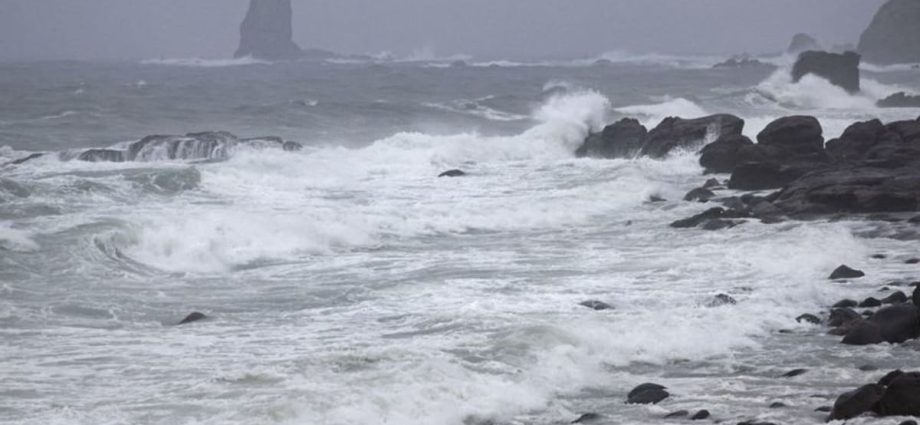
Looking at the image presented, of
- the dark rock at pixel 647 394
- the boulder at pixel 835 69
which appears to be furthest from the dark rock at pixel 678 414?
the boulder at pixel 835 69

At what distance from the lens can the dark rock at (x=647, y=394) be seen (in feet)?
39.0

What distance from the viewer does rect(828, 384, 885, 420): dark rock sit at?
10.6m

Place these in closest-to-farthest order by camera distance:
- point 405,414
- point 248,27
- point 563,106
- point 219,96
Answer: point 405,414
point 563,106
point 219,96
point 248,27

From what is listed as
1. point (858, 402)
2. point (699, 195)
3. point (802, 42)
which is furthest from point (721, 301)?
point (802, 42)

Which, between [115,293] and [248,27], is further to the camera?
[248,27]

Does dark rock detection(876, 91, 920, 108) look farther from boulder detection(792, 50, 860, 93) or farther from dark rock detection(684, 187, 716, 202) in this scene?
dark rock detection(684, 187, 716, 202)

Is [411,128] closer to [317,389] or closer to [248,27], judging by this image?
[317,389]

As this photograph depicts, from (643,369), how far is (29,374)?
6.42 metres

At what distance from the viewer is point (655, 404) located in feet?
38.7

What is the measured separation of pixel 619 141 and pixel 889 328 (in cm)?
2182

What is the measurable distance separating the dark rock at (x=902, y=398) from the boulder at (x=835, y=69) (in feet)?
164

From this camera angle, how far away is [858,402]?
10656mm

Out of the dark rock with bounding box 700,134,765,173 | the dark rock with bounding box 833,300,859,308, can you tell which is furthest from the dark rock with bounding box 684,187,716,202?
the dark rock with bounding box 833,300,859,308

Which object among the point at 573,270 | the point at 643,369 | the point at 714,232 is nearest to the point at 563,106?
the point at 714,232
